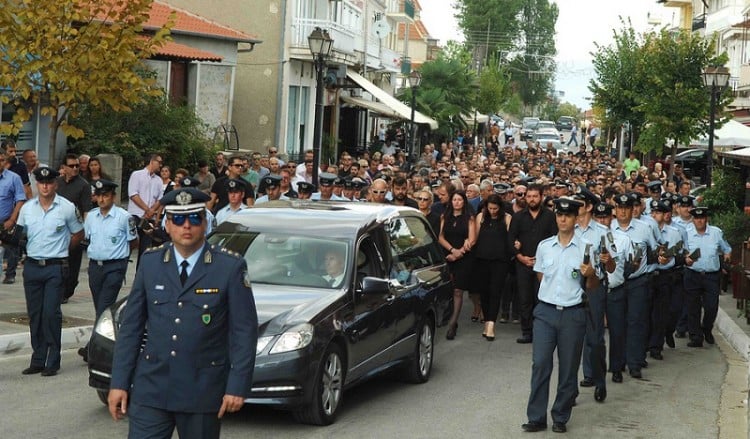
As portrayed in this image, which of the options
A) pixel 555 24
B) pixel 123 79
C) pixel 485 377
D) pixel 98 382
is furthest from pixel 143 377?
pixel 555 24

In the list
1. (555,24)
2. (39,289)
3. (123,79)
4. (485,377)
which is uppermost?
(555,24)

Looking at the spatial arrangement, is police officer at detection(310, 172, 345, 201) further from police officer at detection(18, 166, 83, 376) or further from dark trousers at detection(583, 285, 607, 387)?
dark trousers at detection(583, 285, 607, 387)

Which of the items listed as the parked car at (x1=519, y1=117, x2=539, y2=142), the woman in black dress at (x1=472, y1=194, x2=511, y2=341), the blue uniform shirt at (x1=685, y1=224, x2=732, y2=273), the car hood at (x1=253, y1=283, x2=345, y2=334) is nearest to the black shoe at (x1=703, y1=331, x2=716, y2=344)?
the blue uniform shirt at (x1=685, y1=224, x2=732, y2=273)

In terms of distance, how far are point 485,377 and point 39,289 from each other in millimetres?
4439

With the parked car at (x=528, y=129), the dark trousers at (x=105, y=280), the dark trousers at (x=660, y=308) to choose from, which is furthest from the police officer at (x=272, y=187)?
the parked car at (x=528, y=129)

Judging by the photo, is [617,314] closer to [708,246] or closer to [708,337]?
[708,246]

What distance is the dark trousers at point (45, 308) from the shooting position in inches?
435

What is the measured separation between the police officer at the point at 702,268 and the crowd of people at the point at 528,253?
0.05 ft

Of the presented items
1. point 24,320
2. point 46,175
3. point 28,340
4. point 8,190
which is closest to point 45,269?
point 46,175

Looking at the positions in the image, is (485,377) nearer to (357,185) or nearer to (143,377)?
(357,185)

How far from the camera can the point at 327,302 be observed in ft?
32.1

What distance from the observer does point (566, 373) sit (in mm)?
9969

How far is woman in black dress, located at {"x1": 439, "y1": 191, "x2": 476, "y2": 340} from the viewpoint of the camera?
608 inches

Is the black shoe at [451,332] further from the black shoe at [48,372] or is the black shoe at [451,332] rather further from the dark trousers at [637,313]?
the black shoe at [48,372]
